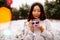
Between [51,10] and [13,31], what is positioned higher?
[51,10]

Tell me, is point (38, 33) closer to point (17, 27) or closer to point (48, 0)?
point (17, 27)

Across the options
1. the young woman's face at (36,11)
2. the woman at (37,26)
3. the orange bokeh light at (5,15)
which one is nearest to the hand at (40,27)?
the woman at (37,26)

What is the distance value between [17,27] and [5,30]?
0.11 metres

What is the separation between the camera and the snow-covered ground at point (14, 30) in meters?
1.16

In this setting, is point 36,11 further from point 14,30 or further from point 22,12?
point 14,30

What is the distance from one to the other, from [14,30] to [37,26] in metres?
0.21

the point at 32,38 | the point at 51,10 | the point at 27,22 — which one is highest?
the point at 51,10

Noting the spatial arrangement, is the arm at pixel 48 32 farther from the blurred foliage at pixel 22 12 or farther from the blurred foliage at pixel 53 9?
the blurred foliage at pixel 22 12

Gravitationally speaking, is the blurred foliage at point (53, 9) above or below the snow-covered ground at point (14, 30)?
above

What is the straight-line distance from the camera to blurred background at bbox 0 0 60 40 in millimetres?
1163

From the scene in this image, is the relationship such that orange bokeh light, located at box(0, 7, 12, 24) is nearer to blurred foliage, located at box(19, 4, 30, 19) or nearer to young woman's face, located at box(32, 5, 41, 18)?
blurred foliage, located at box(19, 4, 30, 19)

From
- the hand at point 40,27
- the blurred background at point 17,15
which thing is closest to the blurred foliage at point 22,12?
the blurred background at point 17,15

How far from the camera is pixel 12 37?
1.16 m

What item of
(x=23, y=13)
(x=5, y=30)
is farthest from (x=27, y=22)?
(x=5, y=30)
